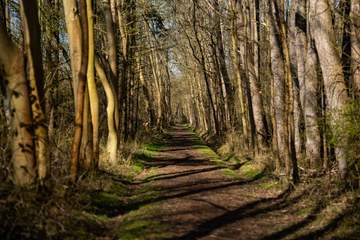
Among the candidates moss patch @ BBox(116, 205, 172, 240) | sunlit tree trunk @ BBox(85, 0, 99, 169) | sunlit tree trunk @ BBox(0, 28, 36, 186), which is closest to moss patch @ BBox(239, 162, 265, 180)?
sunlit tree trunk @ BBox(85, 0, 99, 169)

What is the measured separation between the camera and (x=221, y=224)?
30.4 ft

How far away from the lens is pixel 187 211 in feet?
33.5

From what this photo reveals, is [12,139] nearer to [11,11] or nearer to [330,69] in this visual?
[330,69]

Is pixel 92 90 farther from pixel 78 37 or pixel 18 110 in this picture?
pixel 18 110

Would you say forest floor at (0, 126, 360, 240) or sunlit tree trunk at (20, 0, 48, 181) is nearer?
forest floor at (0, 126, 360, 240)

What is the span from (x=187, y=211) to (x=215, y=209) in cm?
68

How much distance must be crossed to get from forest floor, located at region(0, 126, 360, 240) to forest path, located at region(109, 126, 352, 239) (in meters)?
0.02

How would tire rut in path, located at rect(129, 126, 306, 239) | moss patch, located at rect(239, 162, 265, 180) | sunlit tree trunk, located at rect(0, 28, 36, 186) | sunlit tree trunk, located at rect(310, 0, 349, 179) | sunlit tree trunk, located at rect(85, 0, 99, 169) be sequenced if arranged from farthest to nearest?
moss patch, located at rect(239, 162, 265, 180) → sunlit tree trunk, located at rect(85, 0, 99, 169) → sunlit tree trunk, located at rect(310, 0, 349, 179) → tire rut in path, located at rect(129, 126, 306, 239) → sunlit tree trunk, located at rect(0, 28, 36, 186)

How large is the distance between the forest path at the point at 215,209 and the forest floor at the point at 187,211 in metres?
0.02

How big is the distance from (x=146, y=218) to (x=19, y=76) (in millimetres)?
3380

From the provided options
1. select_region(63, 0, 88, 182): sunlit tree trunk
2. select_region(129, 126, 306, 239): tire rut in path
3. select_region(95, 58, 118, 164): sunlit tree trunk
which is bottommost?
select_region(129, 126, 306, 239): tire rut in path

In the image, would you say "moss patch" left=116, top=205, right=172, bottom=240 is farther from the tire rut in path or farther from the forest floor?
the tire rut in path

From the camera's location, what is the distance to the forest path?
8.63 meters

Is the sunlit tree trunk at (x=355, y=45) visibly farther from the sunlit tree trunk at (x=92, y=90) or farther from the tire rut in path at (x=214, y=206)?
the sunlit tree trunk at (x=92, y=90)
